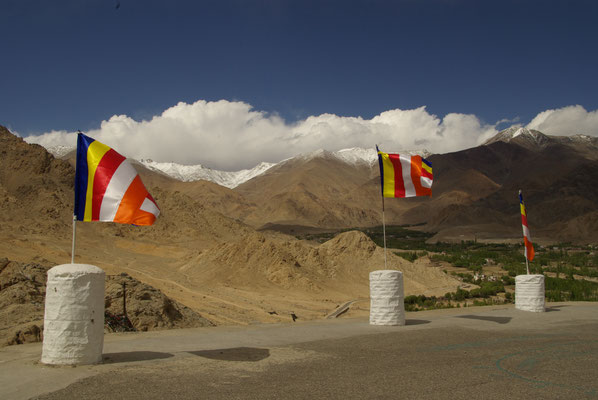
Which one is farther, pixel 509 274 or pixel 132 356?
pixel 509 274

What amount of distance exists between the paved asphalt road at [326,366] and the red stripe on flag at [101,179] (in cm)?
239

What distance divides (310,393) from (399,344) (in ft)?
13.4

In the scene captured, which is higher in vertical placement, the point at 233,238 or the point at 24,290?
the point at 233,238

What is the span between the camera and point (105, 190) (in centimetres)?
821

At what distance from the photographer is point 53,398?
5.77 metres

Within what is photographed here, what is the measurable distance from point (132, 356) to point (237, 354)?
1696 millimetres

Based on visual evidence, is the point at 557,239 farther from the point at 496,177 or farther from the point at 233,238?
the point at 496,177

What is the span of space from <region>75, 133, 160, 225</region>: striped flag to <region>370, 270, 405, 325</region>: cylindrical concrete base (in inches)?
239

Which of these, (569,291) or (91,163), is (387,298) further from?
(569,291)

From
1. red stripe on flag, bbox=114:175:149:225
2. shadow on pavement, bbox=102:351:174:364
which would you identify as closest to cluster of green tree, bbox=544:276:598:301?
shadow on pavement, bbox=102:351:174:364

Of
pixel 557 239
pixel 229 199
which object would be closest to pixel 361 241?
pixel 557 239

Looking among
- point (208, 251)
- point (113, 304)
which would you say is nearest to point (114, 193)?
point (113, 304)

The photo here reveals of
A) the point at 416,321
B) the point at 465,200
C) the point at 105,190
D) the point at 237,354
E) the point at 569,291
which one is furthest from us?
the point at 465,200

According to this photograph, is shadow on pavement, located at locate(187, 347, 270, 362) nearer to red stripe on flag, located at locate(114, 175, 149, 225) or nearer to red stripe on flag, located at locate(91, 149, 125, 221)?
red stripe on flag, located at locate(114, 175, 149, 225)
